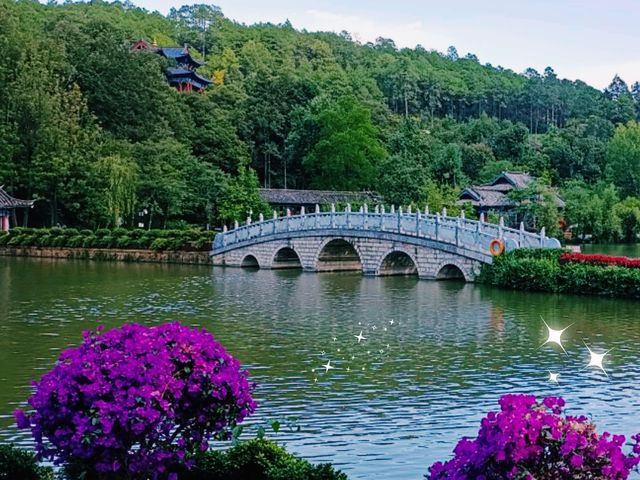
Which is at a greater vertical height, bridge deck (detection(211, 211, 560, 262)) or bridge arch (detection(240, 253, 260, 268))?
bridge deck (detection(211, 211, 560, 262))

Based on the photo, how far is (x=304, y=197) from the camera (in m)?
48.4

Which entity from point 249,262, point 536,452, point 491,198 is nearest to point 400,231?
point 249,262

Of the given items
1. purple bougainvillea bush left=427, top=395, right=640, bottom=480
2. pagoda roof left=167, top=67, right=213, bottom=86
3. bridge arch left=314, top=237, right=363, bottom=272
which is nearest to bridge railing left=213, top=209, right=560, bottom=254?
bridge arch left=314, top=237, right=363, bottom=272

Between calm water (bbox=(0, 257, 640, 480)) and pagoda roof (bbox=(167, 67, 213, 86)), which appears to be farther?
pagoda roof (bbox=(167, 67, 213, 86))

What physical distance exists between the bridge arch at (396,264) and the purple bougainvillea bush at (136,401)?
75.8 feet

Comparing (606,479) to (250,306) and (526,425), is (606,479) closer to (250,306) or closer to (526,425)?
(526,425)

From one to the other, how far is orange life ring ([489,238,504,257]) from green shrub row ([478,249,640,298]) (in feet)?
0.54

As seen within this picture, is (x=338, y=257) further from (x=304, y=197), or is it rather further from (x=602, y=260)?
(x=304, y=197)

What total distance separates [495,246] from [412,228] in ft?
10.7

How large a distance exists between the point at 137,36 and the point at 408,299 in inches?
2357

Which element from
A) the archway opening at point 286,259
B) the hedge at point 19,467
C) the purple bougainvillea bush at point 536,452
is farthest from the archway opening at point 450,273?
the purple bougainvillea bush at point 536,452

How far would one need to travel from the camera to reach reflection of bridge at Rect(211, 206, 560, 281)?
27078 millimetres

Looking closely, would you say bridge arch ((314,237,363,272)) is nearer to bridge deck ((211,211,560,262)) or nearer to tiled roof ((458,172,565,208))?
bridge deck ((211,211,560,262))

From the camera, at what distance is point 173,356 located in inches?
275
